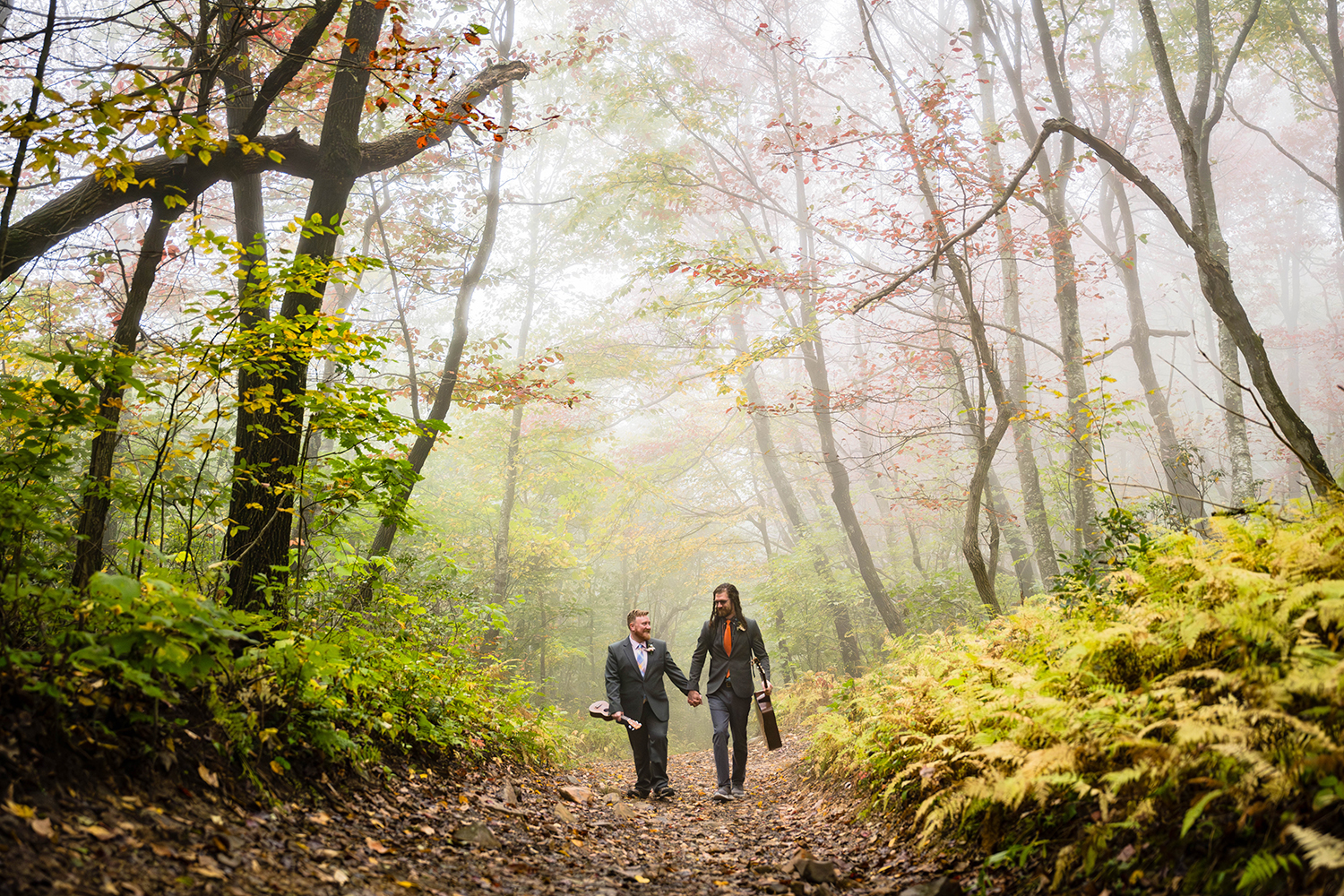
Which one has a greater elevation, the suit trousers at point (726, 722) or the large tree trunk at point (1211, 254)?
the large tree trunk at point (1211, 254)

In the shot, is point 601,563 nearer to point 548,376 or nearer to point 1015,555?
point 548,376

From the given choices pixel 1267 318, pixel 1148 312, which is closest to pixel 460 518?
pixel 1148 312

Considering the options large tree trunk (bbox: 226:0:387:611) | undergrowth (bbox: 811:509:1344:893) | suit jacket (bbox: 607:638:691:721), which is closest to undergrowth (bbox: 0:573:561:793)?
large tree trunk (bbox: 226:0:387:611)

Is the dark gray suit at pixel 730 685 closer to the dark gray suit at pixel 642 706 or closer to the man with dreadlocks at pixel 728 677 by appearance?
the man with dreadlocks at pixel 728 677

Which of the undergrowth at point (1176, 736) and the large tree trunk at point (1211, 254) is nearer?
the undergrowth at point (1176, 736)

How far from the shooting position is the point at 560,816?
Answer: 5234mm

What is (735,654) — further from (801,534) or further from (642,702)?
(801,534)

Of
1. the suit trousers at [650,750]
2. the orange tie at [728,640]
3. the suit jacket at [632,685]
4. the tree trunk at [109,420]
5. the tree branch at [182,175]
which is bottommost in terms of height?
the suit trousers at [650,750]

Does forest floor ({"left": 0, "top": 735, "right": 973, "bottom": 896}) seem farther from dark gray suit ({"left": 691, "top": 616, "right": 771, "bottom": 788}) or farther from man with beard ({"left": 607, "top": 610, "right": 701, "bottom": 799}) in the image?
dark gray suit ({"left": 691, "top": 616, "right": 771, "bottom": 788})

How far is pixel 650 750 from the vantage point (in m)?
7.00

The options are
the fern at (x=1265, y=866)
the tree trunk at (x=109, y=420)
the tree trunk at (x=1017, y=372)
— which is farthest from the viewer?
the tree trunk at (x=1017, y=372)

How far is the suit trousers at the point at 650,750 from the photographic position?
694cm

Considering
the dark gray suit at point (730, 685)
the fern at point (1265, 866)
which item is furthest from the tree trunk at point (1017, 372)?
the fern at point (1265, 866)

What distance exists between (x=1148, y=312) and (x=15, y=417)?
53955 millimetres
